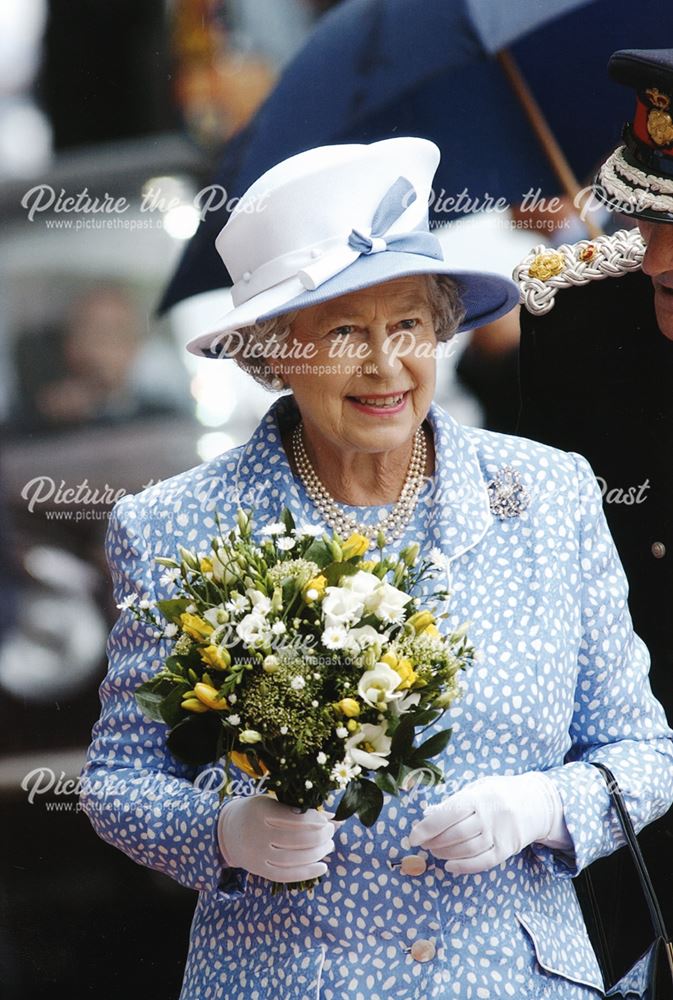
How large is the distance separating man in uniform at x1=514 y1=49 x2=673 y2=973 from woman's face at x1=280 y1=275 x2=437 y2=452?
1.80 feet

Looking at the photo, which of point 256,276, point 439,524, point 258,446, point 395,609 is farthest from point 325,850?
point 256,276

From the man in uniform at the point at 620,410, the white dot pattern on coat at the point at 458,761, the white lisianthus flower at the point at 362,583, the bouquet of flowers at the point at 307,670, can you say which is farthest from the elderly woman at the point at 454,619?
the man in uniform at the point at 620,410

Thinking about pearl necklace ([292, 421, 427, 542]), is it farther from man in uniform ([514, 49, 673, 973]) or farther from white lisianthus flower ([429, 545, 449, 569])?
man in uniform ([514, 49, 673, 973])

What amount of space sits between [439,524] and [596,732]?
368 millimetres

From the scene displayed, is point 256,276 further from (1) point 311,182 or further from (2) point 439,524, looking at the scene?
(2) point 439,524

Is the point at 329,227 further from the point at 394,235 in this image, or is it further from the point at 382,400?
the point at 382,400

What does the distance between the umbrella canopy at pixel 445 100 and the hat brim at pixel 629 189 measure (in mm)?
709

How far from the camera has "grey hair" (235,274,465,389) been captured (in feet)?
6.84

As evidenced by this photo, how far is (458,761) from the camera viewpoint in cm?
194

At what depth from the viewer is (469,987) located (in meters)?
1.88

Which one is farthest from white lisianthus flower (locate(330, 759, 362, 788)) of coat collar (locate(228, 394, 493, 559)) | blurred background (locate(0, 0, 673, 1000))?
blurred background (locate(0, 0, 673, 1000))

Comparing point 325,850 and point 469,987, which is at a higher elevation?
point 325,850

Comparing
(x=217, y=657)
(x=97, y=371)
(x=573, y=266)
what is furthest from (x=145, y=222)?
(x=217, y=657)

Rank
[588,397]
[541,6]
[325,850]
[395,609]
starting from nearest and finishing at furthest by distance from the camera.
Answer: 1. [395,609]
2. [325,850]
3. [588,397]
4. [541,6]
